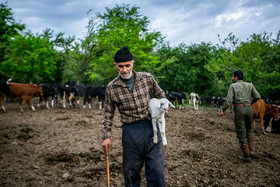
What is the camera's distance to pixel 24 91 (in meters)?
12.7

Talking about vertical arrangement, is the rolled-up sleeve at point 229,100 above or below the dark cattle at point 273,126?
above

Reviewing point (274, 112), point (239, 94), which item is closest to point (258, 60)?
point (274, 112)

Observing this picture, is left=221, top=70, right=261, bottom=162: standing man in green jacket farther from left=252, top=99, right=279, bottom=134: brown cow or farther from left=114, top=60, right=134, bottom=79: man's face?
left=252, top=99, right=279, bottom=134: brown cow

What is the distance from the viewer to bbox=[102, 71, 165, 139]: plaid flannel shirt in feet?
8.04

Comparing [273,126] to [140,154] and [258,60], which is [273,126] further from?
[140,154]

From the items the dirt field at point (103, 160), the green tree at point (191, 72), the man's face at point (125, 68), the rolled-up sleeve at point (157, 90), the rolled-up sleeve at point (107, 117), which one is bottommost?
the dirt field at point (103, 160)

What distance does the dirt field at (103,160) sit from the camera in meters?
3.93

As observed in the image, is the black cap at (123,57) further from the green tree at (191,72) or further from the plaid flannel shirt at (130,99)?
the green tree at (191,72)

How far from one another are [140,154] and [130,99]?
790 millimetres

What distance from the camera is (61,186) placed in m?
3.66

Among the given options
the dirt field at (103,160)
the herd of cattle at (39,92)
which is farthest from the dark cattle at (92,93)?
the dirt field at (103,160)

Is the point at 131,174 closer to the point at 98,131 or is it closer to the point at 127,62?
the point at 127,62

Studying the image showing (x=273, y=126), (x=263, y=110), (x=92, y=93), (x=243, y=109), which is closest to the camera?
(x=243, y=109)

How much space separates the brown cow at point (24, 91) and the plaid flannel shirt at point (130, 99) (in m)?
12.4
